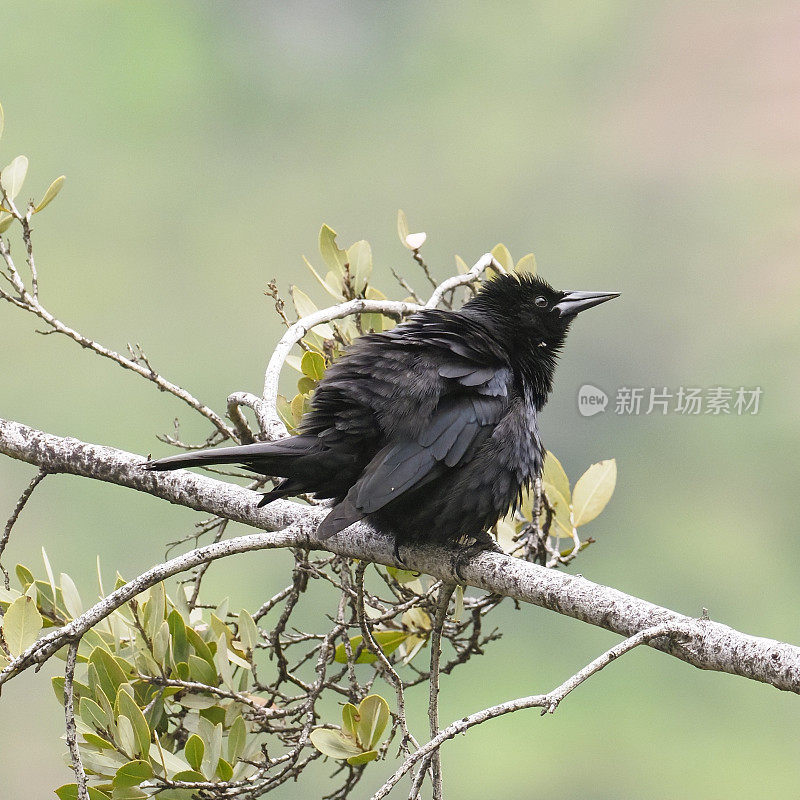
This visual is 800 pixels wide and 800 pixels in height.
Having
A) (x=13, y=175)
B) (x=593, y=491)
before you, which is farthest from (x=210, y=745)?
(x=13, y=175)

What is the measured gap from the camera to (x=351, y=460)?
1273 millimetres

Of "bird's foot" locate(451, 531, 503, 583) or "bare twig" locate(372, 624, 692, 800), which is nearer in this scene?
"bare twig" locate(372, 624, 692, 800)

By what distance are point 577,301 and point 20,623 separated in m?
0.99

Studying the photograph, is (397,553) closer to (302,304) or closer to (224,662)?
(224,662)

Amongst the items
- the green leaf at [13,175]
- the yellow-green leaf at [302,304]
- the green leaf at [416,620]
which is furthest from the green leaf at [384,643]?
the green leaf at [13,175]

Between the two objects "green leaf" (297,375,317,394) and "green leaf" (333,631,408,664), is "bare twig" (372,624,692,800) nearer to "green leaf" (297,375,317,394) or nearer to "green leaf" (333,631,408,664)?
"green leaf" (333,631,408,664)

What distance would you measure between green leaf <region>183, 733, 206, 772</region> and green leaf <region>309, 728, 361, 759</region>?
15 centimetres

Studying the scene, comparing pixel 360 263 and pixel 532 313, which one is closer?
pixel 532 313

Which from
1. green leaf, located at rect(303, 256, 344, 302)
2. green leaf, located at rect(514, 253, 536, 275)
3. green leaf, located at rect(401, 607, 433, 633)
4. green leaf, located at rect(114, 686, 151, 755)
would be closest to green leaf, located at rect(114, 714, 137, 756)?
green leaf, located at rect(114, 686, 151, 755)

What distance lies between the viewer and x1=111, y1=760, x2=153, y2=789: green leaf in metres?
1.14

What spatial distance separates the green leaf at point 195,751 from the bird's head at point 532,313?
28.6 inches

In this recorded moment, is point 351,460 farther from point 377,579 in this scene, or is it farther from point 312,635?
point 377,579

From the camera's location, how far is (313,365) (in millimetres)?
1577

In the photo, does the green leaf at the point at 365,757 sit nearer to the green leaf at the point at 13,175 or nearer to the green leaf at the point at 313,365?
the green leaf at the point at 313,365
